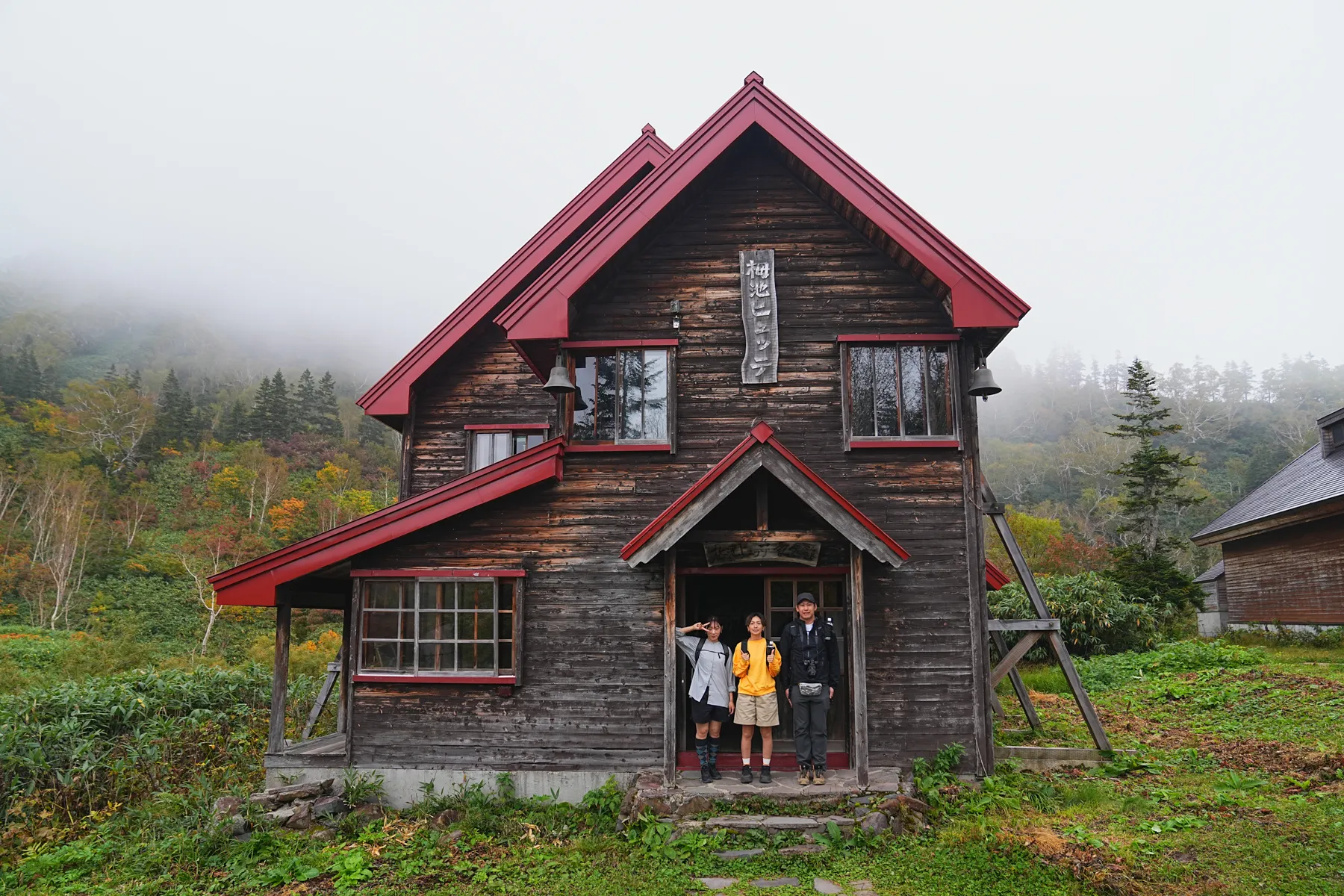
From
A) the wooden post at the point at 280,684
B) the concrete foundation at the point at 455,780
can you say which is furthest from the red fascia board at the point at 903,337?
the wooden post at the point at 280,684

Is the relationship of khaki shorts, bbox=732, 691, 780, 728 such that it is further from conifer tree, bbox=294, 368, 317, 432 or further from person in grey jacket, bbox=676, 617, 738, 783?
conifer tree, bbox=294, 368, 317, 432

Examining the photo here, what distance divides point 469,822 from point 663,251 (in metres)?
7.00

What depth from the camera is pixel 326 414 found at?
63469 mm

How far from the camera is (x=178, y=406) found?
54.8m

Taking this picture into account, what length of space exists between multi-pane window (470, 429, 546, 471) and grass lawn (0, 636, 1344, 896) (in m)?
5.16

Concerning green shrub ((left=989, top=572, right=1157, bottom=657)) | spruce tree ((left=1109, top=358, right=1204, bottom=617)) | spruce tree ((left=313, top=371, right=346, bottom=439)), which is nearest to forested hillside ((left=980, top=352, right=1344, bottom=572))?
spruce tree ((left=1109, top=358, right=1204, bottom=617))

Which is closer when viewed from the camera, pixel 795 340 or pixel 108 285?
pixel 795 340

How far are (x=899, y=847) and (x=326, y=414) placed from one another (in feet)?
210

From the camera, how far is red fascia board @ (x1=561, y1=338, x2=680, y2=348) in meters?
9.73

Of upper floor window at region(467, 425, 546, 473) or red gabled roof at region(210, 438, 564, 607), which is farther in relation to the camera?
upper floor window at region(467, 425, 546, 473)

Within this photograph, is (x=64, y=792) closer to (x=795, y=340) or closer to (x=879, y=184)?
(x=795, y=340)

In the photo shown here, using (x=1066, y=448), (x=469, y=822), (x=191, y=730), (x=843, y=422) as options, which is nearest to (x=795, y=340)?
(x=843, y=422)

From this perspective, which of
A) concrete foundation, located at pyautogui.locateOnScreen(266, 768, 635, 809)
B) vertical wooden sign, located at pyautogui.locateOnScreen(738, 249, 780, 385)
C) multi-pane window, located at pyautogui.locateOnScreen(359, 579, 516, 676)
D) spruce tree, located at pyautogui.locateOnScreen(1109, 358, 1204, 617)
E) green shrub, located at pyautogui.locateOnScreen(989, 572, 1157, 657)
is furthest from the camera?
spruce tree, located at pyautogui.locateOnScreen(1109, 358, 1204, 617)

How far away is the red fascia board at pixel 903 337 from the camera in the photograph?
955 cm
